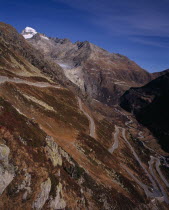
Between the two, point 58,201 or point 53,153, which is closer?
point 58,201

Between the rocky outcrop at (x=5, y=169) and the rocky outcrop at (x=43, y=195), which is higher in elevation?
the rocky outcrop at (x=5, y=169)

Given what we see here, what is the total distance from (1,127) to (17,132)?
2931mm

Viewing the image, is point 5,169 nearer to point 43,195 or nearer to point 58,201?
point 43,195

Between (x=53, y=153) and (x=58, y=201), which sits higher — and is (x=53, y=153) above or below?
above

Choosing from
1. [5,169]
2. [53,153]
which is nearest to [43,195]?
[5,169]

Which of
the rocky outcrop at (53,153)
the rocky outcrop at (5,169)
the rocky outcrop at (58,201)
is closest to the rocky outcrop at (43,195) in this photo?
the rocky outcrop at (58,201)

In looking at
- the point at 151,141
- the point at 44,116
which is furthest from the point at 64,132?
the point at 151,141

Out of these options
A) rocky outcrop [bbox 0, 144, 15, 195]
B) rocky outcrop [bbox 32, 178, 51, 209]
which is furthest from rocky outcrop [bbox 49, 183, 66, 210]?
rocky outcrop [bbox 0, 144, 15, 195]

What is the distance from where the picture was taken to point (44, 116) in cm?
6288

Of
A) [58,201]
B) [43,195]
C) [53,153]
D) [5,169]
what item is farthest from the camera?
[53,153]

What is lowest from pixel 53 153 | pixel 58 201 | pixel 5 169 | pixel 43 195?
pixel 58 201

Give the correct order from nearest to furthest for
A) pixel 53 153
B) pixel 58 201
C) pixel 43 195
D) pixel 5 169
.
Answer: pixel 5 169, pixel 43 195, pixel 58 201, pixel 53 153

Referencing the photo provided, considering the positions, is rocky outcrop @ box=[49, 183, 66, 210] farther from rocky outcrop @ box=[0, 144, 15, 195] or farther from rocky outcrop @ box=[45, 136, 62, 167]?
rocky outcrop @ box=[0, 144, 15, 195]

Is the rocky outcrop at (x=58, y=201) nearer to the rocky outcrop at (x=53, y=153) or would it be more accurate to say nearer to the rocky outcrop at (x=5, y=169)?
the rocky outcrop at (x=53, y=153)
